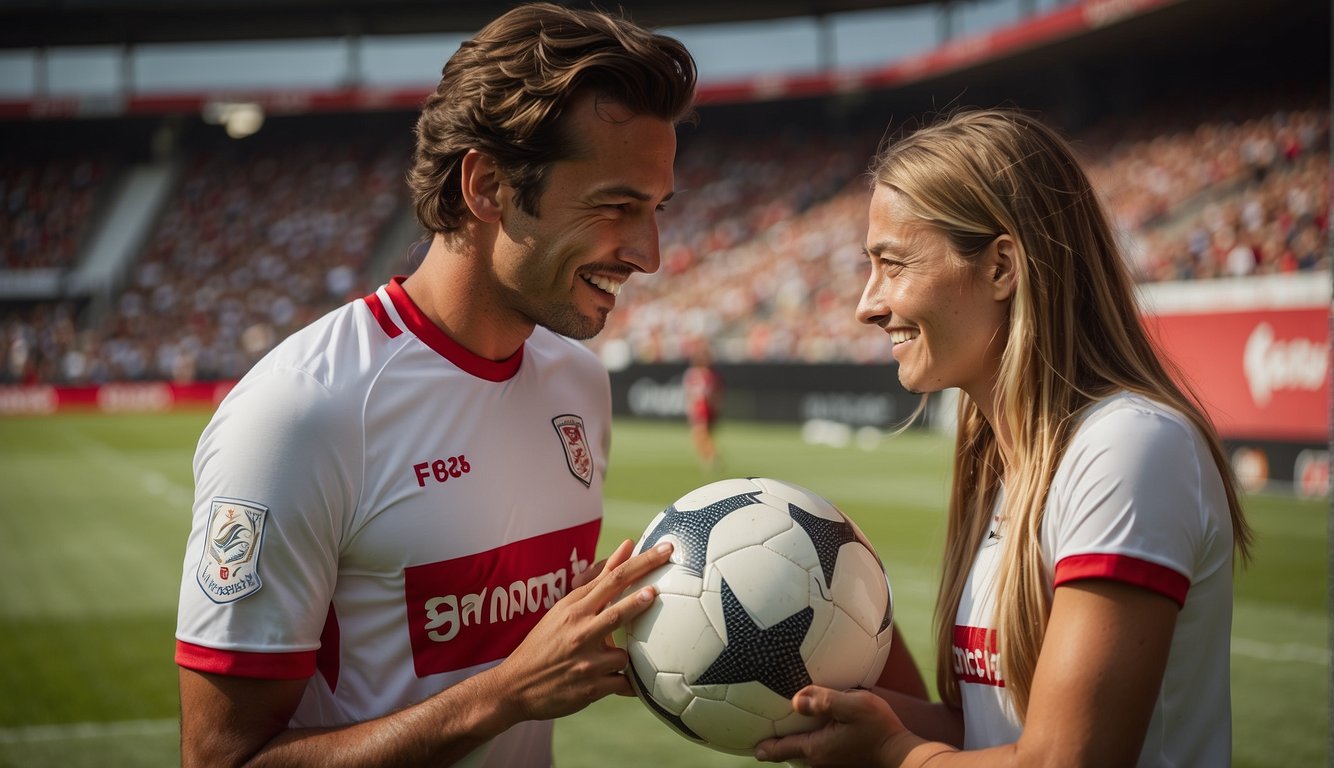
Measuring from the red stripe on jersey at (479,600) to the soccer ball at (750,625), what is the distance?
Result: 372 millimetres

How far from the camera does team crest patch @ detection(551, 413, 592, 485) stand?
2775mm

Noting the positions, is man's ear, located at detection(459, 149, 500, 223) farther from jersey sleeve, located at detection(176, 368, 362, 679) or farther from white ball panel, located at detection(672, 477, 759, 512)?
white ball panel, located at detection(672, 477, 759, 512)

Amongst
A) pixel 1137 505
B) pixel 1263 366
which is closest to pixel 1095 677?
pixel 1137 505

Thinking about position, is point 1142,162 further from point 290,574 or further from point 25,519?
point 290,574

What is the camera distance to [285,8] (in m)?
41.9

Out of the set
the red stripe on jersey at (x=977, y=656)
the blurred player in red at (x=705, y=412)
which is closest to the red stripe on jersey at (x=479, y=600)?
the red stripe on jersey at (x=977, y=656)

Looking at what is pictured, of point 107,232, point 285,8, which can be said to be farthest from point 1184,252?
point 107,232

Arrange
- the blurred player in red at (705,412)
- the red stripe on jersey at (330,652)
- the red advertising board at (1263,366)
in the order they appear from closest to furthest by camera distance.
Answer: the red stripe on jersey at (330,652) → the red advertising board at (1263,366) → the blurred player in red at (705,412)

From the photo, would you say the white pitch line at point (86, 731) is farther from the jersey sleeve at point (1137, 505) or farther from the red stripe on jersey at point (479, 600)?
the jersey sleeve at point (1137, 505)

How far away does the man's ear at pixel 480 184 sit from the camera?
2.52m

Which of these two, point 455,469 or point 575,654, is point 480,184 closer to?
point 455,469

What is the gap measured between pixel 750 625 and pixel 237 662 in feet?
3.23

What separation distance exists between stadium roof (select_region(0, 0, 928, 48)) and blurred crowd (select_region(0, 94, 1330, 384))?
14.4ft

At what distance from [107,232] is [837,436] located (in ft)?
103
